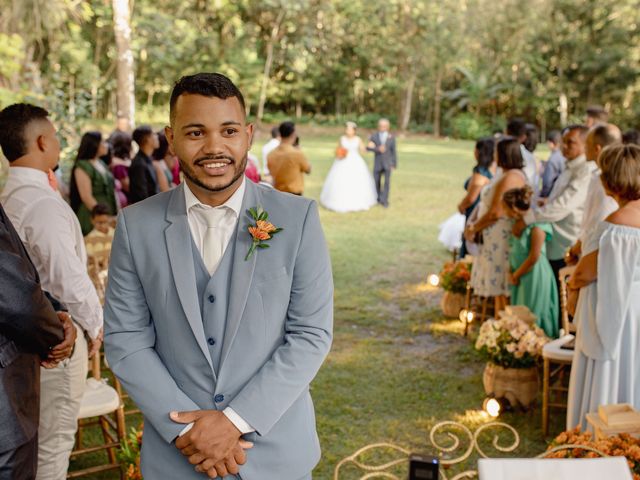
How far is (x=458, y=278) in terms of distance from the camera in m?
6.68

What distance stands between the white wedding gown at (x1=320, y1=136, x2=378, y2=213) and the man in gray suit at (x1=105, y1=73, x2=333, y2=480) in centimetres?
1095

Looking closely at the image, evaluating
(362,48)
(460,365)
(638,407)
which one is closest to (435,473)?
(638,407)

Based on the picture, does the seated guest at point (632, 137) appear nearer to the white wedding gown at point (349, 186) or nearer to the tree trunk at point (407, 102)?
the white wedding gown at point (349, 186)

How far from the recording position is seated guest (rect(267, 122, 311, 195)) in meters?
8.90

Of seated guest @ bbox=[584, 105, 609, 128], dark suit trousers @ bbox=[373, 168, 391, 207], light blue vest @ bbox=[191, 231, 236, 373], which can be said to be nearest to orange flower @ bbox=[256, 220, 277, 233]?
light blue vest @ bbox=[191, 231, 236, 373]

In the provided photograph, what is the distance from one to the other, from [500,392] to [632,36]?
102 feet

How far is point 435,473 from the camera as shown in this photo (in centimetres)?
144

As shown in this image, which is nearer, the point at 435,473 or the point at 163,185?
the point at 435,473

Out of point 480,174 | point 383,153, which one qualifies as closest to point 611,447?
point 480,174

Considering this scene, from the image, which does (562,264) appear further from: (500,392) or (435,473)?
(435,473)

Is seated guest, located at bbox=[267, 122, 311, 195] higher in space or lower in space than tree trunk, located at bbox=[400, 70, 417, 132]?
lower

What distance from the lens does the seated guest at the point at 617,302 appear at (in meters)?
3.43

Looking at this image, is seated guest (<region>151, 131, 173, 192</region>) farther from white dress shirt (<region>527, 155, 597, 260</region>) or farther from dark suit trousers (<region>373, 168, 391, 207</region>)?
dark suit trousers (<region>373, 168, 391, 207</region>)

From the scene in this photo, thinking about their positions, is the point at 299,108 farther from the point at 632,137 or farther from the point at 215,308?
the point at 215,308
